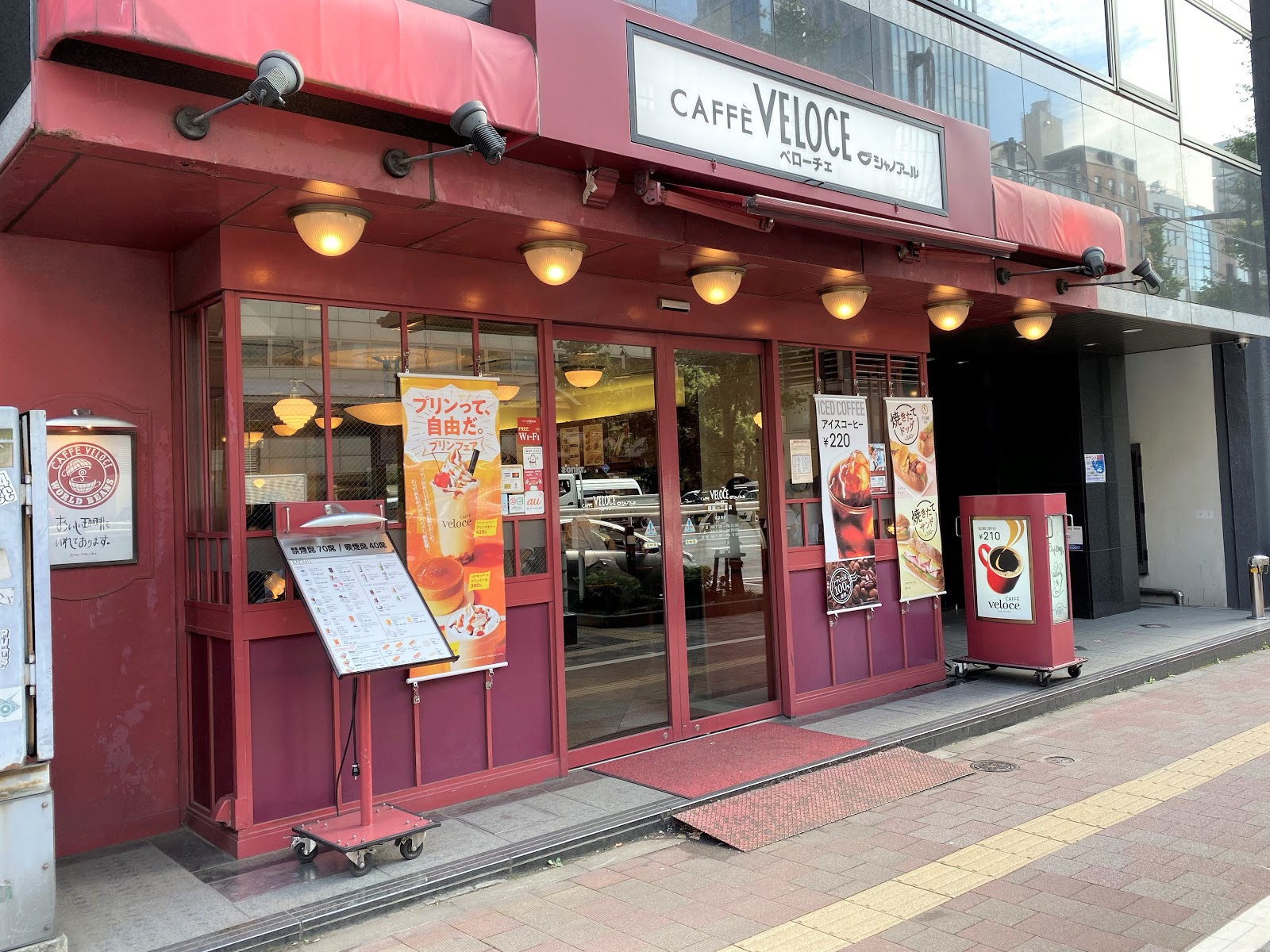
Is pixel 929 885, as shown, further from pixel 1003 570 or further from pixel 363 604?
pixel 1003 570

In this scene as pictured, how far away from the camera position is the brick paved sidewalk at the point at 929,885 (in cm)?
436

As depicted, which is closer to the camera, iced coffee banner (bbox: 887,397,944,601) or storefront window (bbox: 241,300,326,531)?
storefront window (bbox: 241,300,326,531)

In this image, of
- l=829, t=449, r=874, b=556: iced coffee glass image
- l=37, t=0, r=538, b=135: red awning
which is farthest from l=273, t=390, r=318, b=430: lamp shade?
l=829, t=449, r=874, b=556: iced coffee glass image

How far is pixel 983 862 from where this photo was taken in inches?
205

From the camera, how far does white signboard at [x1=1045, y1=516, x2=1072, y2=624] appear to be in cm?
891

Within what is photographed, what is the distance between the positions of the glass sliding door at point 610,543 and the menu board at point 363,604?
1734 mm

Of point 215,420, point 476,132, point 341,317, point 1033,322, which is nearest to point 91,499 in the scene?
point 215,420

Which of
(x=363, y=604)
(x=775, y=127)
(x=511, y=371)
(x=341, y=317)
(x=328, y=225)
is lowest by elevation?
(x=363, y=604)

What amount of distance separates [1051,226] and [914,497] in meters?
2.56

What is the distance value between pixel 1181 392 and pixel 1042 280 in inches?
239

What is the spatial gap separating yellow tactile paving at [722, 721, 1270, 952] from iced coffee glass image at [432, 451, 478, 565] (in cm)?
288

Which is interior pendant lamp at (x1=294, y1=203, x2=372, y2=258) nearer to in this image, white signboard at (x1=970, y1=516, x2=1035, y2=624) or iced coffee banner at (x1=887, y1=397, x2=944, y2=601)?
iced coffee banner at (x1=887, y1=397, x2=944, y2=601)

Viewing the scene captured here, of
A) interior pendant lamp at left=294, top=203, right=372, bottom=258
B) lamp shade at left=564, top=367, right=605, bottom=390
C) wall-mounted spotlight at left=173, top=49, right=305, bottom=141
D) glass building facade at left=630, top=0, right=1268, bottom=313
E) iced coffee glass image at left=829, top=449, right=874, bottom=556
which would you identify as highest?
glass building facade at left=630, top=0, right=1268, bottom=313

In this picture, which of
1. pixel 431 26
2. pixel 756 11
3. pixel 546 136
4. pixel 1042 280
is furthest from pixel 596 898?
pixel 1042 280
